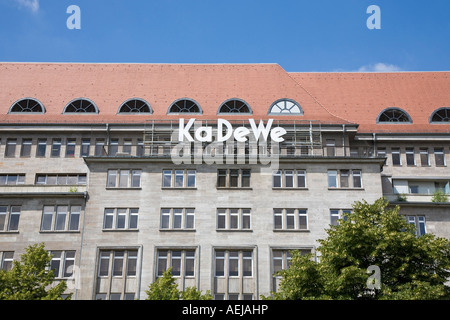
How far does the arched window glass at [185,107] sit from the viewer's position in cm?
4372

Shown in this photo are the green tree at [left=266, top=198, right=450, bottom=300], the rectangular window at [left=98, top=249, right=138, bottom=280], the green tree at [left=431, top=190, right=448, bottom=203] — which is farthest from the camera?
the green tree at [left=431, top=190, right=448, bottom=203]

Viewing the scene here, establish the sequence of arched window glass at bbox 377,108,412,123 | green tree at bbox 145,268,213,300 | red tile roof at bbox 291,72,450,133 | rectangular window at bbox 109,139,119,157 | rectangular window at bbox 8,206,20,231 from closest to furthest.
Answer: green tree at bbox 145,268,213,300, rectangular window at bbox 8,206,20,231, rectangular window at bbox 109,139,119,157, red tile roof at bbox 291,72,450,133, arched window glass at bbox 377,108,412,123

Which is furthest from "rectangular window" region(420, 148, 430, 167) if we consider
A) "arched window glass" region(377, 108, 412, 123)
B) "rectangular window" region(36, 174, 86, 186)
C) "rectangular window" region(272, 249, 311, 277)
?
"rectangular window" region(36, 174, 86, 186)

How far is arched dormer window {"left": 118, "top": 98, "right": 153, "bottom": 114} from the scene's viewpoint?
144 feet

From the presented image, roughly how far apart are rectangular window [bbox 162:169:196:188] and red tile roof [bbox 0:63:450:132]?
6890mm

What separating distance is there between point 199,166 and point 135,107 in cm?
960

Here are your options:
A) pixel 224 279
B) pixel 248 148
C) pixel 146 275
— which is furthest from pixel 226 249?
pixel 248 148

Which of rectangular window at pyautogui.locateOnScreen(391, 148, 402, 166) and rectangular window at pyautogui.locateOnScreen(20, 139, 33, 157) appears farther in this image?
rectangular window at pyautogui.locateOnScreen(391, 148, 402, 166)

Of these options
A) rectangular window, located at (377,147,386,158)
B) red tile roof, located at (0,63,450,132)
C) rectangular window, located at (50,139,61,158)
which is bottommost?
rectangular window, located at (50,139,61,158)

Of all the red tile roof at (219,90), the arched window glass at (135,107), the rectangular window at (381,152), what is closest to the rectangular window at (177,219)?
the red tile roof at (219,90)

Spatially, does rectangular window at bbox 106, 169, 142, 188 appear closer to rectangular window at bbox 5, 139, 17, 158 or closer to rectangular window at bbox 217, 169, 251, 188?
rectangular window at bbox 217, 169, 251, 188

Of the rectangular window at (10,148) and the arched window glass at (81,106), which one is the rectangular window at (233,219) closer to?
the arched window glass at (81,106)

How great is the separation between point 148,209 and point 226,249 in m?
5.33

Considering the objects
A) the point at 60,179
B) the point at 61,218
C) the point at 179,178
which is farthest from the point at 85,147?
the point at 179,178
